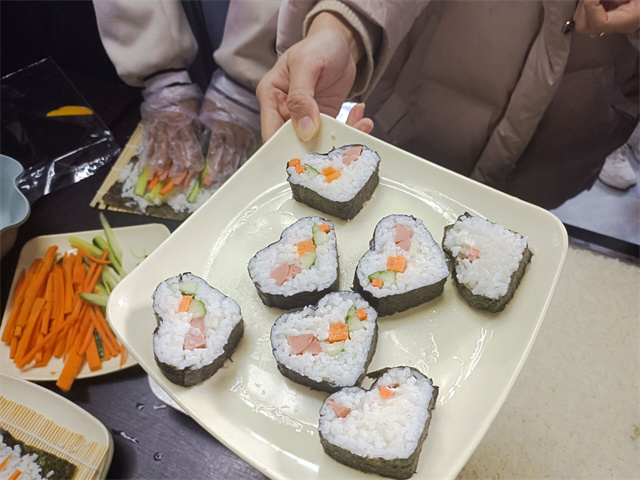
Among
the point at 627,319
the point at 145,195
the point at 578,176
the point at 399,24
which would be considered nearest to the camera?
the point at 627,319

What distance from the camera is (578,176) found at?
2.23 m

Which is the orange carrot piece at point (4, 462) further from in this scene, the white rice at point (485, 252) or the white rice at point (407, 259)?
the white rice at point (485, 252)

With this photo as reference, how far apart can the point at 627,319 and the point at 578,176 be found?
81 cm

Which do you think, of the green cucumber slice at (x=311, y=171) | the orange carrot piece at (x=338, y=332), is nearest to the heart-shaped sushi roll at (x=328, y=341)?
the orange carrot piece at (x=338, y=332)

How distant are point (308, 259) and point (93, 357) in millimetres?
985

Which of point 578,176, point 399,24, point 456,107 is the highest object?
point 399,24

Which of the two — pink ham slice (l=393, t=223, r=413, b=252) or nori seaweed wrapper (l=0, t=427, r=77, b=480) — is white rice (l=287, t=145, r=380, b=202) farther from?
nori seaweed wrapper (l=0, t=427, r=77, b=480)

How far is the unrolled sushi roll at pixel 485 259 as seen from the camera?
51.0 inches

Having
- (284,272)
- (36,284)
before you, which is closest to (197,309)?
(284,272)

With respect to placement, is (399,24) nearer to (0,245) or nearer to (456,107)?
(456,107)

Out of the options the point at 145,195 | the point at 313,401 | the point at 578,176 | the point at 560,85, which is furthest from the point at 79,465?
the point at 578,176

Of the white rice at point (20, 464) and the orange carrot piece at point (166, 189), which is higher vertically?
the orange carrot piece at point (166, 189)

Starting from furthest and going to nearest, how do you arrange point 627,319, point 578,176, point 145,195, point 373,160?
point 145,195 < point 578,176 < point 627,319 < point 373,160

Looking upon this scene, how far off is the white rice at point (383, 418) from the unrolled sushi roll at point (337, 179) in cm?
55
